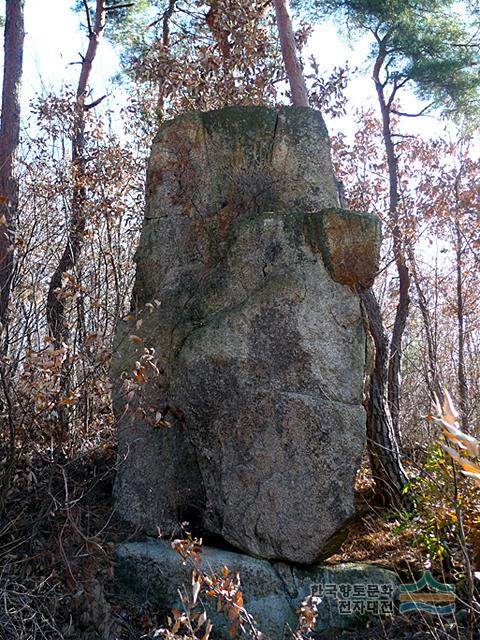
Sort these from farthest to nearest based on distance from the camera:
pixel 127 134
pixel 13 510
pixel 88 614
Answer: pixel 127 134, pixel 13 510, pixel 88 614

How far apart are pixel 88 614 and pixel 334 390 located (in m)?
1.76

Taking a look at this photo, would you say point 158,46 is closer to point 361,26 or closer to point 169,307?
point 361,26

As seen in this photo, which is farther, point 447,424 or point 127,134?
point 127,134

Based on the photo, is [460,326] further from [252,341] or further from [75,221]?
[252,341]

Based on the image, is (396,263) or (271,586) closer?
(271,586)

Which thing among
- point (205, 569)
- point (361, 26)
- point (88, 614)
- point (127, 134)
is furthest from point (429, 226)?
point (88, 614)

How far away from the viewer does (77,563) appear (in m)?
3.97

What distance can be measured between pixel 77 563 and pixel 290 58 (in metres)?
4.71

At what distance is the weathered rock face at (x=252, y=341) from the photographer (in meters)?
4.15

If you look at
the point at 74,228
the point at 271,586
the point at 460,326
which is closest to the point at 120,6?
the point at 74,228

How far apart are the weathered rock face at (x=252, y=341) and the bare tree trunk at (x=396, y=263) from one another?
2.06m

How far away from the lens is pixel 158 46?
725cm

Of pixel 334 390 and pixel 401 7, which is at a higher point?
pixel 401 7

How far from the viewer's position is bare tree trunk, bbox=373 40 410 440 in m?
6.79
